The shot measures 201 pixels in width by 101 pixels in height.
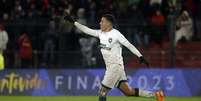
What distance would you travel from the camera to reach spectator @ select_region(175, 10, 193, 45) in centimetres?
2344

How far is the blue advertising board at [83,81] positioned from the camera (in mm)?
22047

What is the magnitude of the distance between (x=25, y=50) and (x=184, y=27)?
5.65 m

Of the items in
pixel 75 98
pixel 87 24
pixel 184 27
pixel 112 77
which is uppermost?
pixel 87 24

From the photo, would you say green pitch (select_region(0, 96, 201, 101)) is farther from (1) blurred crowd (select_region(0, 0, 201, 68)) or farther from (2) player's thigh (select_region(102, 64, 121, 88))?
(2) player's thigh (select_region(102, 64, 121, 88))

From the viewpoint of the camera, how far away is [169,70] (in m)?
22.2

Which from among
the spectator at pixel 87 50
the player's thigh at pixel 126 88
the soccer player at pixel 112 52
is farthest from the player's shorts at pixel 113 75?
the spectator at pixel 87 50

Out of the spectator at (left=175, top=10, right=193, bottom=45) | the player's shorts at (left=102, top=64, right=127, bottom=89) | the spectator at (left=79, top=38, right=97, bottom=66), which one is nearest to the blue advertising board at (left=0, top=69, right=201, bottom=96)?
the spectator at (left=79, top=38, right=97, bottom=66)

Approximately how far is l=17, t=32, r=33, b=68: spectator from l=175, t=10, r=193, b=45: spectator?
515 centimetres

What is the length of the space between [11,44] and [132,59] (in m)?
4.32

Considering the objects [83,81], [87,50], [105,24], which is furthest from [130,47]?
[87,50]

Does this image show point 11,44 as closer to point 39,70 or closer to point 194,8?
point 39,70

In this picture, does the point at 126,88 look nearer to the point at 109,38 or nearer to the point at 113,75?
the point at 113,75

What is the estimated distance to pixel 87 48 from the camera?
2323 centimetres

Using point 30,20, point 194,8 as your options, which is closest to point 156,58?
point 194,8
